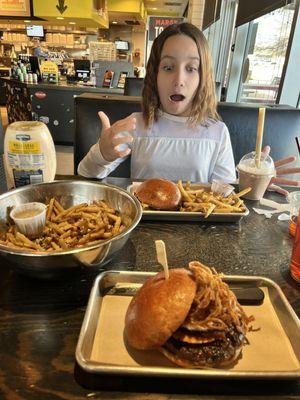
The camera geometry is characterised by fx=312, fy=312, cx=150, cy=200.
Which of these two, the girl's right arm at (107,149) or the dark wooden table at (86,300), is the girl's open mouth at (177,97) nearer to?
the girl's right arm at (107,149)

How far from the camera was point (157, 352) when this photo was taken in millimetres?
592

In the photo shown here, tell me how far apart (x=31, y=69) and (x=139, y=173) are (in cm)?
534

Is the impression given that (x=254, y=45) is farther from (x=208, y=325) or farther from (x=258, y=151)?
(x=208, y=325)

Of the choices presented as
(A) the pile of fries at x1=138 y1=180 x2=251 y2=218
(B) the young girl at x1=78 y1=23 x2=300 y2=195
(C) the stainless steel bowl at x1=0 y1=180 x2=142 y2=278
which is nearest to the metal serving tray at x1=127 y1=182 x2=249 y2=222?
(A) the pile of fries at x1=138 y1=180 x2=251 y2=218

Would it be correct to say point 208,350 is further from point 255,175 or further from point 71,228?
point 255,175

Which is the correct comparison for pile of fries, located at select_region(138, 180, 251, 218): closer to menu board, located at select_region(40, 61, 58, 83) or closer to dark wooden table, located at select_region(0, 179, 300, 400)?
dark wooden table, located at select_region(0, 179, 300, 400)

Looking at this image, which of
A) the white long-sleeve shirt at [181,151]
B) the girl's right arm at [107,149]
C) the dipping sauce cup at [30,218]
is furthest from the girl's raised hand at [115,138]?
the dipping sauce cup at [30,218]

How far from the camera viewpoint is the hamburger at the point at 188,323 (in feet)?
1.82

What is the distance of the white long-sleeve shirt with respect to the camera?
183 cm

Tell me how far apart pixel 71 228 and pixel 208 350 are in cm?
51

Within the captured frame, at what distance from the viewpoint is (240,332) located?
0.58 metres

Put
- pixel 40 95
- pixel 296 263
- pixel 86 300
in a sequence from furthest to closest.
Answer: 1. pixel 40 95
2. pixel 296 263
3. pixel 86 300

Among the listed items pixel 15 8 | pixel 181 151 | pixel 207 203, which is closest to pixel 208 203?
pixel 207 203

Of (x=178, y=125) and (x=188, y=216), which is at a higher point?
(x=178, y=125)
